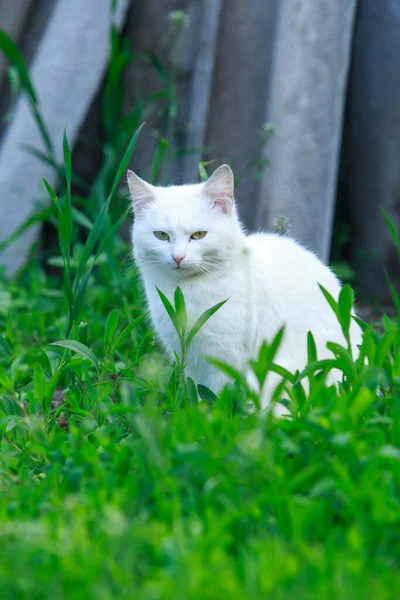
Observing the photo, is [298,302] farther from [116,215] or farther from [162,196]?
[116,215]

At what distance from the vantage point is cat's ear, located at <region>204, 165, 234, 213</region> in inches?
79.4

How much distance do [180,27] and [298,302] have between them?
1857mm

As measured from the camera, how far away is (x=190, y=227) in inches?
79.9

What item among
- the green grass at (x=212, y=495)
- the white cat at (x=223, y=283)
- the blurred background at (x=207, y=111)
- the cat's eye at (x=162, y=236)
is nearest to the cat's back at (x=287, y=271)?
the white cat at (x=223, y=283)

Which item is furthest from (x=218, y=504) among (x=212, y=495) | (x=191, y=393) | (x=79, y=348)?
(x=79, y=348)

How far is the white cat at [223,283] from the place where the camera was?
2.00 meters

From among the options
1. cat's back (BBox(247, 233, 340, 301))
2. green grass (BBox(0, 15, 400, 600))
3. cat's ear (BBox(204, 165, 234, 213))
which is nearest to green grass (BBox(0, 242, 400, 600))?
green grass (BBox(0, 15, 400, 600))

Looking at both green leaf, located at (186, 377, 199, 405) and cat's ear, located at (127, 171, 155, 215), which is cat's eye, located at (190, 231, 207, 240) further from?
green leaf, located at (186, 377, 199, 405)

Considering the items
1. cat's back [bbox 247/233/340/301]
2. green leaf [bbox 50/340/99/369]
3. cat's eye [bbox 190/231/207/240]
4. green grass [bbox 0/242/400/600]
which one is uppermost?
cat's eye [bbox 190/231/207/240]

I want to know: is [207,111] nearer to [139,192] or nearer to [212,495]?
[139,192]

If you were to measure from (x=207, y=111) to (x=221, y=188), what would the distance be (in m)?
1.56

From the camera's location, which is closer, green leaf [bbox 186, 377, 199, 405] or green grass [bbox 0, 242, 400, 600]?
green grass [bbox 0, 242, 400, 600]

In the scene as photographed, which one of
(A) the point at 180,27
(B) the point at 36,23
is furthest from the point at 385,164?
(B) the point at 36,23

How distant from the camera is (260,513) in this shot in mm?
1255
